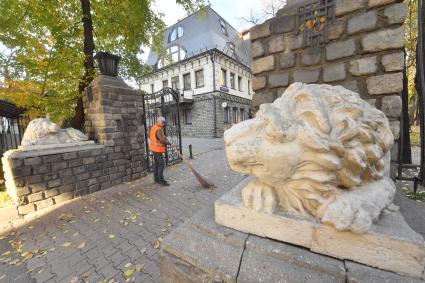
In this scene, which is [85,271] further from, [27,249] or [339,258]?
[339,258]

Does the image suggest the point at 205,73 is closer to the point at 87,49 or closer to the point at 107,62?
the point at 87,49

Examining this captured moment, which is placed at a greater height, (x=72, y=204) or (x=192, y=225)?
(x=192, y=225)

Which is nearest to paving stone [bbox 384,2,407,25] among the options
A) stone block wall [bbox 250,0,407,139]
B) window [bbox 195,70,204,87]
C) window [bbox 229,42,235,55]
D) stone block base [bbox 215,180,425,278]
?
stone block wall [bbox 250,0,407,139]

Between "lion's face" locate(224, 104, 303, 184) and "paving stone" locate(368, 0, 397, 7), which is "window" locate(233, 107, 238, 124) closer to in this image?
"paving stone" locate(368, 0, 397, 7)

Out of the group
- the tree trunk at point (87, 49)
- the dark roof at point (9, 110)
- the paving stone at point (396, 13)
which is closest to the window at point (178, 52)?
the tree trunk at point (87, 49)

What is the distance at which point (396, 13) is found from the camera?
1860 mm

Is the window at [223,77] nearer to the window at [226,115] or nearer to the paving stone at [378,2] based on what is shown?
the window at [226,115]

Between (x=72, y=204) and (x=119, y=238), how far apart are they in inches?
81.0

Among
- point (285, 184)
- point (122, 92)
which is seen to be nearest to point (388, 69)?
point (285, 184)

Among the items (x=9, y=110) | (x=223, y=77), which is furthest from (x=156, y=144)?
(x=223, y=77)

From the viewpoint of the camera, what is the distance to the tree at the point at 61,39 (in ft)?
18.9

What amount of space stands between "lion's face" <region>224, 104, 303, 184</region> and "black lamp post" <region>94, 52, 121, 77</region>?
5.07m

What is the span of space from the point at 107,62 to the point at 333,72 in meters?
4.96

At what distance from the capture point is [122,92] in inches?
207
